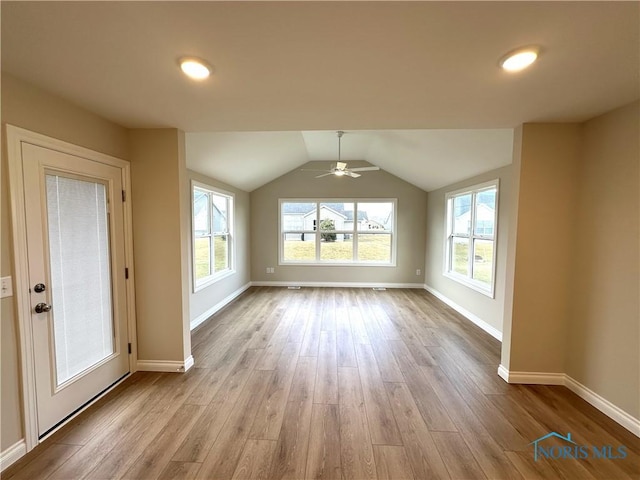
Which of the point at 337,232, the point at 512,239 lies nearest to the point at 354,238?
the point at 337,232

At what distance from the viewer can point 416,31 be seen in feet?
3.95

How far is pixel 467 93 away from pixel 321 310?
3.61 m

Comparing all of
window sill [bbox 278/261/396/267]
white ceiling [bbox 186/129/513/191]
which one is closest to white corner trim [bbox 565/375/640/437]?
white ceiling [bbox 186/129/513/191]

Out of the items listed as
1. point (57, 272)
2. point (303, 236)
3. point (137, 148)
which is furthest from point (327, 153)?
point (57, 272)

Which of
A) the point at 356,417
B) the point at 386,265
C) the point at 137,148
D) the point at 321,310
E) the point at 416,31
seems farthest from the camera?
the point at 386,265

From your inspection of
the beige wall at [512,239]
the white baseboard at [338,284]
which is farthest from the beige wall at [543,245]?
the white baseboard at [338,284]

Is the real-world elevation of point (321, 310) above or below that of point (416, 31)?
below

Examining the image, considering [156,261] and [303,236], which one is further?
[303,236]

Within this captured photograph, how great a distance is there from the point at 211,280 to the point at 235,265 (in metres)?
1.04

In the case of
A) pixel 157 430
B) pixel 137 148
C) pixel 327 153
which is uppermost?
pixel 327 153

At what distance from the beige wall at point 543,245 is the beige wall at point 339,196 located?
147 inches

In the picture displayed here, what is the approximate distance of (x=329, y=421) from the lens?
1943 millimetres

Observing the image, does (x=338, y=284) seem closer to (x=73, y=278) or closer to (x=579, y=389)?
(x=579, y=389)

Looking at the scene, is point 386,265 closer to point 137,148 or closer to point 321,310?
point 321,310
